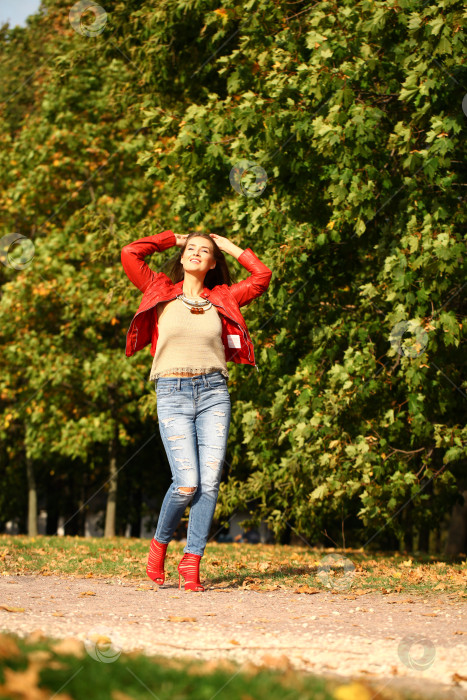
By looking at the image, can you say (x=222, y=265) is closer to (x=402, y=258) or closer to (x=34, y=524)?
(x=402, y=258)

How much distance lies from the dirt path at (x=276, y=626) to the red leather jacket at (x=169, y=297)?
1538 mm

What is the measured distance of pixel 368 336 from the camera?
8.92m

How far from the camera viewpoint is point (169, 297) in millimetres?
5598

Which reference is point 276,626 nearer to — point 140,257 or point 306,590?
point 306,590

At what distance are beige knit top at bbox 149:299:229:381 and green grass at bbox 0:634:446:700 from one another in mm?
2396

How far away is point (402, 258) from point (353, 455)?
1.87 meters

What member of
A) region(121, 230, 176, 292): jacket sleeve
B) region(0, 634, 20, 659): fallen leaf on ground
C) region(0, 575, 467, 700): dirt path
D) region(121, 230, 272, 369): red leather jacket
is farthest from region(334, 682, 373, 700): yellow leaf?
region(121, 230, 176, 292): jacket sleeve

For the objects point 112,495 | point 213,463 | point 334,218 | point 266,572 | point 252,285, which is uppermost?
point 334,218

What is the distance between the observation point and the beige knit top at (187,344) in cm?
546

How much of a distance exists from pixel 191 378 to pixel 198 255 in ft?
2.67

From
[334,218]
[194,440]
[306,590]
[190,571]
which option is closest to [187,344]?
[194,440]

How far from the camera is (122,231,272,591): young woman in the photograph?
215 inches

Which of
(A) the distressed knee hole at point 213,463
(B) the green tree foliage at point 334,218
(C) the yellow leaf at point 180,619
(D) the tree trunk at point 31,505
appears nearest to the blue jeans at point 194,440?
(A) the distressed knee hole at point 213,463

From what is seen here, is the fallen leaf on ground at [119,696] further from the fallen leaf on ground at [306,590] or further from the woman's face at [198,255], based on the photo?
the woman's face at [198,255]
